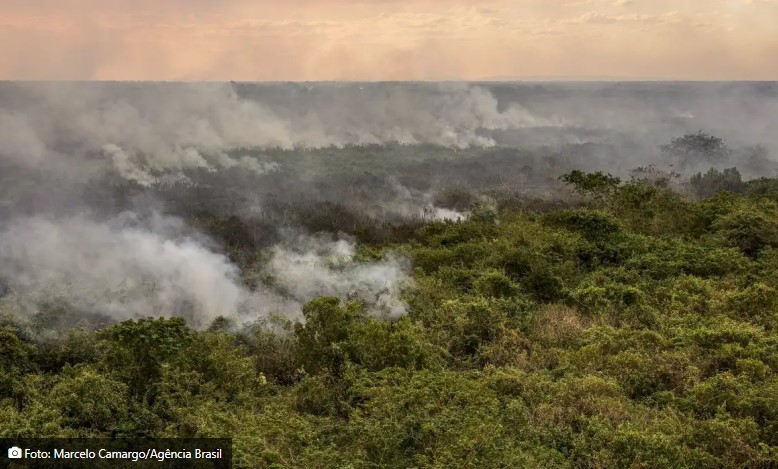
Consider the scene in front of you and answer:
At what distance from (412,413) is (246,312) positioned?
979 cm

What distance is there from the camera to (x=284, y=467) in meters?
10.7

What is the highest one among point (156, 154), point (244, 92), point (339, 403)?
point (244, 92)

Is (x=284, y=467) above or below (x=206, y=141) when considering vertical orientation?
below

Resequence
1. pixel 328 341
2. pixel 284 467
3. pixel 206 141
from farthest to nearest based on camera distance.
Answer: pixel 206 141 → pixel 328 341 → pixel 284 467

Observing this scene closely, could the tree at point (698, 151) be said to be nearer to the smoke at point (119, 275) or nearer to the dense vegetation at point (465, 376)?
the dense vegetation at point (465, 376)

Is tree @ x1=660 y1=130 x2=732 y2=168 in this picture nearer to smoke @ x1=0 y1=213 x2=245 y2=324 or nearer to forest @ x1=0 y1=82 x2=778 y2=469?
forest @ x1=0 y1=82 x2=778 y2=469

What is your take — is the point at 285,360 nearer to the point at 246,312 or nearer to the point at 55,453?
the point at 246,312

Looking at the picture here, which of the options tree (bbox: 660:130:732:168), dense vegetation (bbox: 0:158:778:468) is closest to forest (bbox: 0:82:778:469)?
dense vegetation (bbox: 0:158:778:468)

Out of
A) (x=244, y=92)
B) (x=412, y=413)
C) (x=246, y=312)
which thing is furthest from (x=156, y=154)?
(x=412, y=413)
